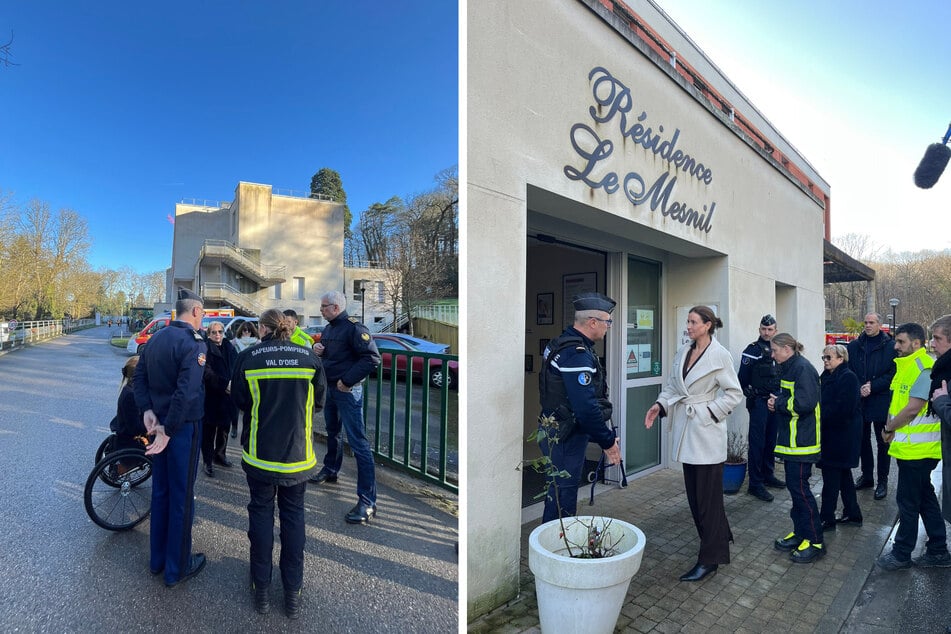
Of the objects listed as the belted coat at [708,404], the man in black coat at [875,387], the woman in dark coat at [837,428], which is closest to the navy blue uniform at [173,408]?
the belted coat at [708,404]

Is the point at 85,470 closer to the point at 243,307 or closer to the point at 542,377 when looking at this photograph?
the point at 243,307

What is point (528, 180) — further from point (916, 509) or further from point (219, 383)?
point (916, 509)

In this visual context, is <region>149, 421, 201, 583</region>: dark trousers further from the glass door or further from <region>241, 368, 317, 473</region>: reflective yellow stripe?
the glass door

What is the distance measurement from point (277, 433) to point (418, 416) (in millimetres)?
2214

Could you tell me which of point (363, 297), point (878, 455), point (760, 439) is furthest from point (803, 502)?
point (363, 297)

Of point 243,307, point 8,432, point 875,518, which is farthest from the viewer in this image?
point 875,518

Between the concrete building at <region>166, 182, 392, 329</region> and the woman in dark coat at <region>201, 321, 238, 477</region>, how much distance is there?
1773mm

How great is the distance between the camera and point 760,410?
4.81 m

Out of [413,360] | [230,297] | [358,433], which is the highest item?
[230,297]

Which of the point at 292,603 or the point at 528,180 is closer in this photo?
the point at 292,603

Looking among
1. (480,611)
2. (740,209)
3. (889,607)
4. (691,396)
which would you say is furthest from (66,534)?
(740,209)

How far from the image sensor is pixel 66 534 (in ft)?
6.79

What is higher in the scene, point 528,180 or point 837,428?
point 528,180

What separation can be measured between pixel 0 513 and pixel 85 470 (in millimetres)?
598
